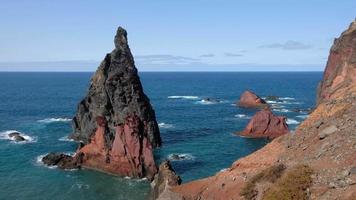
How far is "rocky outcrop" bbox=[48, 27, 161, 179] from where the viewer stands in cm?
7194

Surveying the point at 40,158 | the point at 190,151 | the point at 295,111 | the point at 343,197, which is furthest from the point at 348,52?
the point at 295,111

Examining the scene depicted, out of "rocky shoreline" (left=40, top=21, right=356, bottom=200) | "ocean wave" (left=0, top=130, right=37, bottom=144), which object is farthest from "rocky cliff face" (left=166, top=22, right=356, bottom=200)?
"ocean wave" (left=0, top=130, right=37, bottom=144)

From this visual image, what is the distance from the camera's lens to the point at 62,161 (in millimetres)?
75688

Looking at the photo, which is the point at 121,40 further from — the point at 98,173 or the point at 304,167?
the point at 304,167

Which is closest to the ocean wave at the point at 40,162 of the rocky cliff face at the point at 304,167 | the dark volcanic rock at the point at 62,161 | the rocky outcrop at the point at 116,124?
the dark volcanic rock at the point at 62,161

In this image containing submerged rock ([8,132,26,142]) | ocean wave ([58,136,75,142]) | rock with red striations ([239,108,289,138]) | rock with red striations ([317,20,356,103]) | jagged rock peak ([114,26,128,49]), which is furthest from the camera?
rock with red striations ([239,108,289,138])

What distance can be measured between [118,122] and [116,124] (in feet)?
3.42

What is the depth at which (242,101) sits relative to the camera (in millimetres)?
155875

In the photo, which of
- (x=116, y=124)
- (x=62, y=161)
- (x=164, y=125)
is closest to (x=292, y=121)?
(x=164, y=125)

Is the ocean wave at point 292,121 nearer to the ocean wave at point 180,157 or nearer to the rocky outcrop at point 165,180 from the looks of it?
the ocean wave at point 180,157

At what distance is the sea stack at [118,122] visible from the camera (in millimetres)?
71875

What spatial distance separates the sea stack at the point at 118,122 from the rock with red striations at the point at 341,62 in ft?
90.7

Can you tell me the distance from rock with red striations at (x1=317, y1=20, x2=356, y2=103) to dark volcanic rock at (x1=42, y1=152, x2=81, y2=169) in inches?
1515

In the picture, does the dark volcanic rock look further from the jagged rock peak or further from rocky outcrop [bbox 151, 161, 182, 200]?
the jagged rock peak
